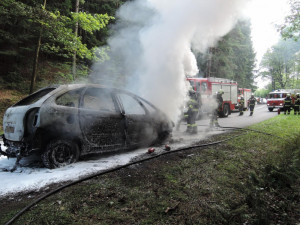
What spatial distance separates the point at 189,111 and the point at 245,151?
3.24 metres

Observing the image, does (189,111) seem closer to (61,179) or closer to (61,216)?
(61,179)

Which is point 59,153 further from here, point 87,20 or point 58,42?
point 58,42

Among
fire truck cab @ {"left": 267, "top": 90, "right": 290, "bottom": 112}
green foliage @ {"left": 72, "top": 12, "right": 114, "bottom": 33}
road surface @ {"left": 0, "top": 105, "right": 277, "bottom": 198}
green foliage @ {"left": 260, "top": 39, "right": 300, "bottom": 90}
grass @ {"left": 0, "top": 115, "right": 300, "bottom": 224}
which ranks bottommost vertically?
grass @ {"left": 0, "top": 115, "right": 300, "bottom": 224}

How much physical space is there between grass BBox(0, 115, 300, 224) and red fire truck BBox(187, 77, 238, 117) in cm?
787

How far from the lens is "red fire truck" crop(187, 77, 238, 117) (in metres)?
13.0

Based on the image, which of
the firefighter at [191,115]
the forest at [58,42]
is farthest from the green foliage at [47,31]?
the firefighter at [191,115]

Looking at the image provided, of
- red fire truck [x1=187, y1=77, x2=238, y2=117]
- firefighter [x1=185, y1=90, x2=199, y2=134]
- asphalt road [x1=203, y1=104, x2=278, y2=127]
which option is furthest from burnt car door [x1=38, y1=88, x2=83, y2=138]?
red fire truck [x1=187, y1=77, x2=238, y2=117]

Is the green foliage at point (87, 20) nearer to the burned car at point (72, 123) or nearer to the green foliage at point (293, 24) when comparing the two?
the burned car at point (72, 123)

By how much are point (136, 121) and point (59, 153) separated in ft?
5.57

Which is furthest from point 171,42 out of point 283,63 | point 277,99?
point 283,63

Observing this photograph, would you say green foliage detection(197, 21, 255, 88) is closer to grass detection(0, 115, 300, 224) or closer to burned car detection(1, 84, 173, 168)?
burned car detection(1, 84, 173, 168)

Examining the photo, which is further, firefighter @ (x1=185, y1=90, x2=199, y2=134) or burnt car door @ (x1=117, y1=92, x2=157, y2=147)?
firefighter @ (x1=185, y1=90, x2=199, y2=134)

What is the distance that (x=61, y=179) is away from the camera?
3.01 metres

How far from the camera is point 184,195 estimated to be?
100 inches
